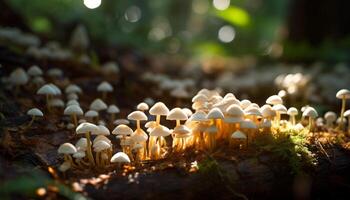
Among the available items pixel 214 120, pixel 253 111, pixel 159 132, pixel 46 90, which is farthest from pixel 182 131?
pixel 46 90

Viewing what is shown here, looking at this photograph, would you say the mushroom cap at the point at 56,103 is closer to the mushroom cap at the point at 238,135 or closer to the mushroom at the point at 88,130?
the mushroom at the point at 88,130

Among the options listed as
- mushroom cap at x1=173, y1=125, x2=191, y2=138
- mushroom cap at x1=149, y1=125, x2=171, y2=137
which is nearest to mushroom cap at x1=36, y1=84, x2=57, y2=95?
mushroom cap at x1=149, y1=125, x2=171, y2=137

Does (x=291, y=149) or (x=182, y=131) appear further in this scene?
(x=291, y=149)

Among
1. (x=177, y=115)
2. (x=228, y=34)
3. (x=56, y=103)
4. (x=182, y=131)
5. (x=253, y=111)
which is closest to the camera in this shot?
(x=182, y=131)

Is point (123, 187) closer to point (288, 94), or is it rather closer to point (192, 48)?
point (288, 94)

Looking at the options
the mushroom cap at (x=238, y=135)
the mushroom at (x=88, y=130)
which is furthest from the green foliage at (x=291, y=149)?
the mushroom at (x=88, y=130)

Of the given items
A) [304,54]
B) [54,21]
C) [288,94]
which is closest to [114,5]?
[54,21]

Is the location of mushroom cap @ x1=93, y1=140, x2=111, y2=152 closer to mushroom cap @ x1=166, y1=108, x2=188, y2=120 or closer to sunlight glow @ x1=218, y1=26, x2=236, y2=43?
mushroom cap @ x1=166, y1=108, x2=188, y2=120

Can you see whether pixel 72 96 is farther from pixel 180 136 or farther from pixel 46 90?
pixel 180 136

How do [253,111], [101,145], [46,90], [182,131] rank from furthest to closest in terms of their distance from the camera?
[46,90] < [253,111] < [182,131] < [101,145]
